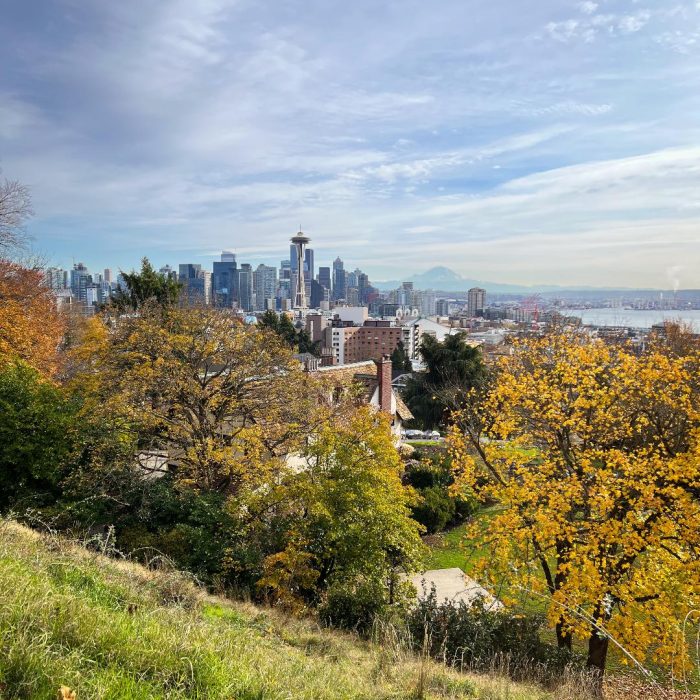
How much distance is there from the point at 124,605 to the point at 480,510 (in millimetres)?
19125

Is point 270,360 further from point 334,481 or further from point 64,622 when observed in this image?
point 64,622

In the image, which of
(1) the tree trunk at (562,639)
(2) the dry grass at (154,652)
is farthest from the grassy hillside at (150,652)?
(1) the tree trunk at (562,639)

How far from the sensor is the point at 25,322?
18641mm

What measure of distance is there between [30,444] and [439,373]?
2658cm

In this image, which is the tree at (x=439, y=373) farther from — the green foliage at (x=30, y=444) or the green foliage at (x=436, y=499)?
the green foliage at (x=30, y=444)

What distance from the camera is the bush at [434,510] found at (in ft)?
63.5

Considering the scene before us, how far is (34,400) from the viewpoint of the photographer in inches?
521

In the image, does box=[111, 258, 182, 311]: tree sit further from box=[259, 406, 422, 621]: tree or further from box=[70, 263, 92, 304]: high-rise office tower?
box=[70, 263, 92, 304]: high-rise office tower

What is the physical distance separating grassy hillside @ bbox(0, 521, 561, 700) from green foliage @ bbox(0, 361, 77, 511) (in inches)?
247

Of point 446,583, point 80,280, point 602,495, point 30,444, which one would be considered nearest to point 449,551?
point 446,583

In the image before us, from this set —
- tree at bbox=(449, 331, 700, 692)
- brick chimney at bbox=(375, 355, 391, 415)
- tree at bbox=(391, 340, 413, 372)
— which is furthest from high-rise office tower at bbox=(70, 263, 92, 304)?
tree at bbox=(449, 331, 700, 692)

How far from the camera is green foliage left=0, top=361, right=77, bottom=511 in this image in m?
12.5

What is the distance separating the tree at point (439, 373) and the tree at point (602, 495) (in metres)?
22.5

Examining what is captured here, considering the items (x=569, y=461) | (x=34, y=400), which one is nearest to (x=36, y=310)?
(x=34, y=400)
